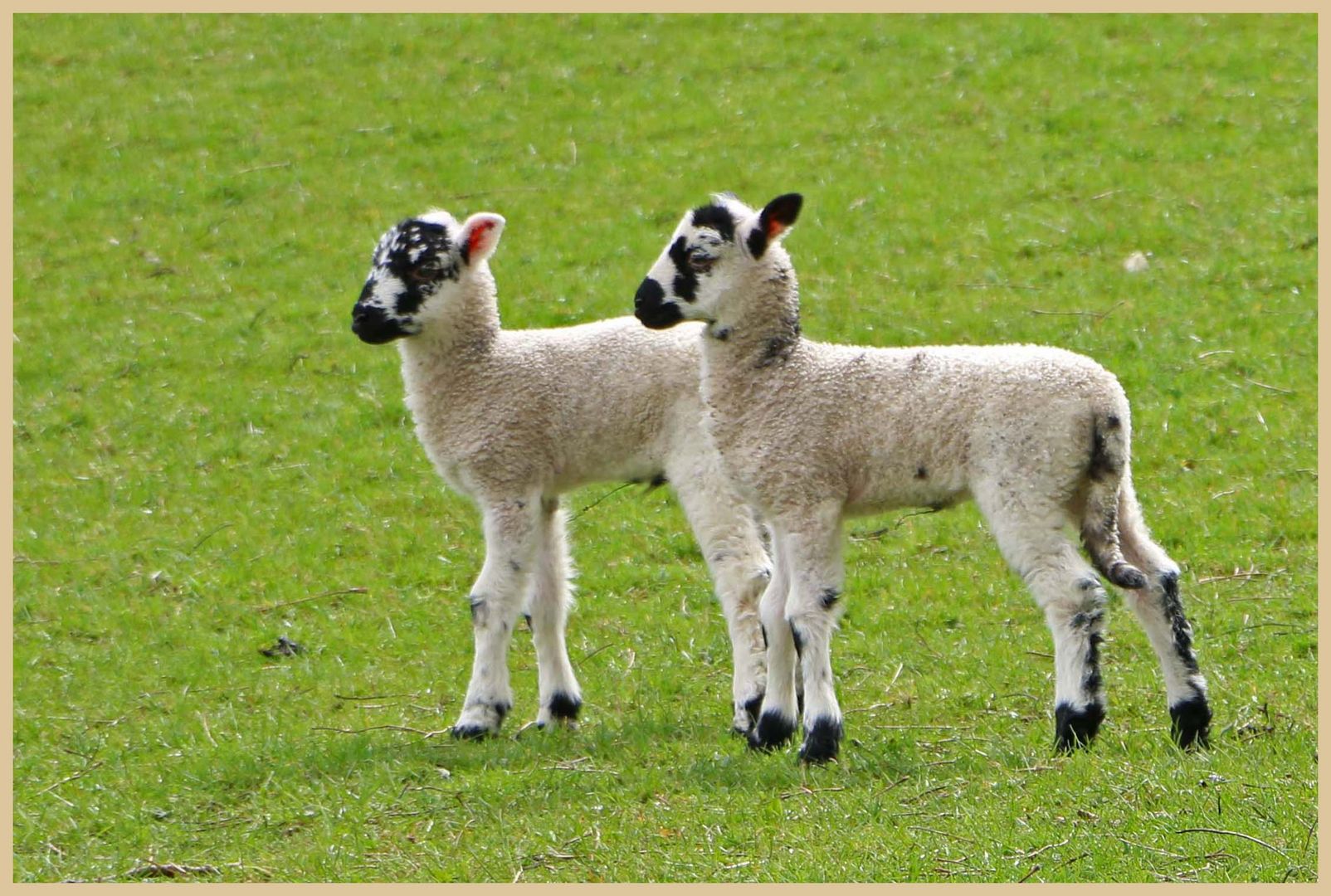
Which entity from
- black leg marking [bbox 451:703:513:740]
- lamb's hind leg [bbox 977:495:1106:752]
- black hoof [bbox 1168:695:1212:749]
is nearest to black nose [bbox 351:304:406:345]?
black leg marking [bbox 451:703:513:740]

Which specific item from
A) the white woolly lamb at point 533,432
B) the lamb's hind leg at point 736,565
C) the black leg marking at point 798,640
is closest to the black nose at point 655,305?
the white woolly lamb at point 533,432

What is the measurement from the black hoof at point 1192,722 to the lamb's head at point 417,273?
421cm

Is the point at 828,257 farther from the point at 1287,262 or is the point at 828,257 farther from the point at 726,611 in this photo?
the point at 726,611

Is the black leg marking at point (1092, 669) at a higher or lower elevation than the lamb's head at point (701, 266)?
lower

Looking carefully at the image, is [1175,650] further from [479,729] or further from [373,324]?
[373,324]

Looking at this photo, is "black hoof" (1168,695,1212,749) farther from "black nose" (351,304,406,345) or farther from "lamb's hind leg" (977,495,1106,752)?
"black nose" (351,304,406,345)

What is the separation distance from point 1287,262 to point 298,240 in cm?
1031

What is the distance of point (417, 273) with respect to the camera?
9.91m

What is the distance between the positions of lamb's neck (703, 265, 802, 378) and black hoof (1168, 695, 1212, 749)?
2418mm

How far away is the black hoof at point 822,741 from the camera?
330 inches

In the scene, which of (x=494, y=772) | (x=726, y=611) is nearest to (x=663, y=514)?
(x=726, y=611)

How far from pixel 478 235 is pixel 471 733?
265cm

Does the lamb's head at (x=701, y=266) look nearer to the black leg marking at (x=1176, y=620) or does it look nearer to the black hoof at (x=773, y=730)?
the black hoof at (x=773, y=730)

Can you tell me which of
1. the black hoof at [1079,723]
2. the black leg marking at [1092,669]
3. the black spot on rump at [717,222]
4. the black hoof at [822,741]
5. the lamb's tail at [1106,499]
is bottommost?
the black hoof at [822,741]
